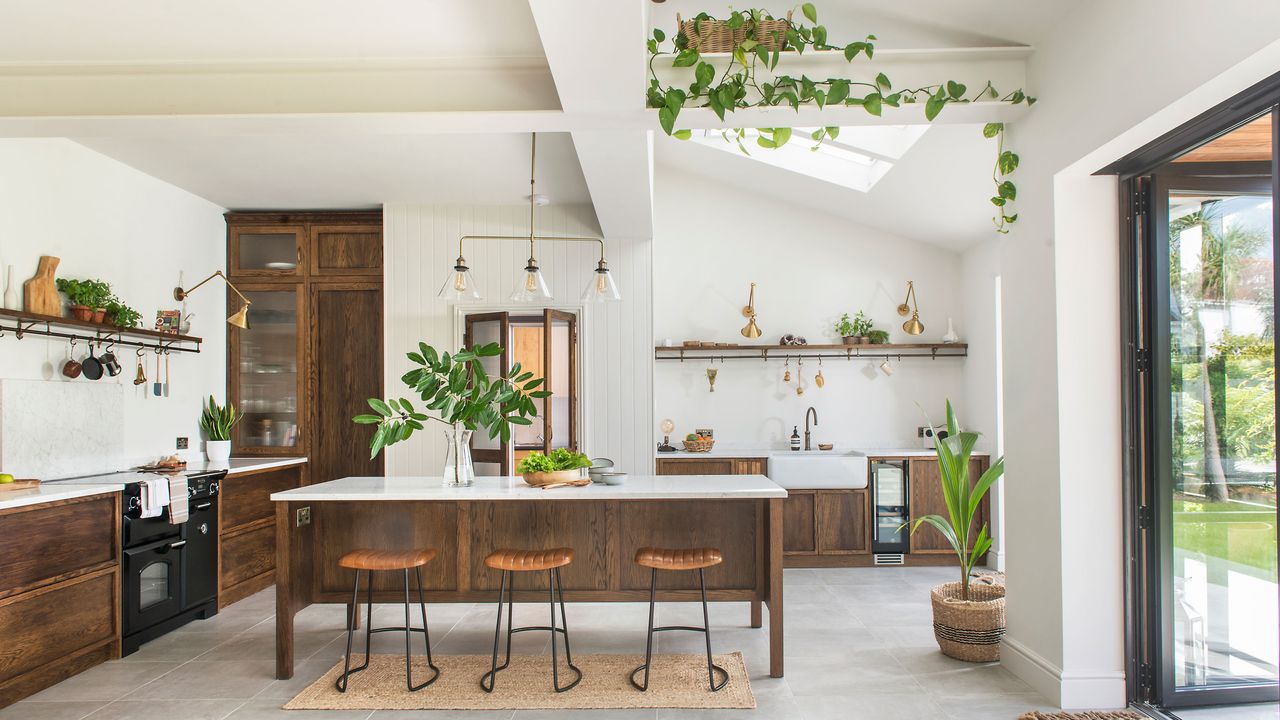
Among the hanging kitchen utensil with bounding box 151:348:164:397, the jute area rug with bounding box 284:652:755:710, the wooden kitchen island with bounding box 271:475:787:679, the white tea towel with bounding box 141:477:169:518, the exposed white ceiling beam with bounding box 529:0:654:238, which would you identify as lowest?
the jute area rug with bounding box 284:652:755:710

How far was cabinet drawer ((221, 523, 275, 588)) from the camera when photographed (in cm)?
501

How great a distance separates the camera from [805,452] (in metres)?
6.41

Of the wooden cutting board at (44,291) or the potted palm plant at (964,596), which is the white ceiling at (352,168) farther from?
the potted palm plant at (964,596)

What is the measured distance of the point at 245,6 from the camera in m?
3.10

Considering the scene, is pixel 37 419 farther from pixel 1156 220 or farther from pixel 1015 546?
pixel 1156 220

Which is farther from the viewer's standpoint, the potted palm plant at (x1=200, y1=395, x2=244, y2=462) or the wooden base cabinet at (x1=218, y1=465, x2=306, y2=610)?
the potted palm plant at (x1=200, y1=395, x2=244, y2=462)

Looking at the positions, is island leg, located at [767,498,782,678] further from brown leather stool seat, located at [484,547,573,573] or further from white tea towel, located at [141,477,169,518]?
white tea towel, located at [141,477,169,518]

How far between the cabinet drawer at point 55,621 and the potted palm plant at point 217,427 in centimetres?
134

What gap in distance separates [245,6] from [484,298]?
3.23 m

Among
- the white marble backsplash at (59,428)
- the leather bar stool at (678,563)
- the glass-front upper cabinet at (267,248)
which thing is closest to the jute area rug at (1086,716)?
the leather bar stool at (678,563)

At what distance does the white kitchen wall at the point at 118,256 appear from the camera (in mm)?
4230

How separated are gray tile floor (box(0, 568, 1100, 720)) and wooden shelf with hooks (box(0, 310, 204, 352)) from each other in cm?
188

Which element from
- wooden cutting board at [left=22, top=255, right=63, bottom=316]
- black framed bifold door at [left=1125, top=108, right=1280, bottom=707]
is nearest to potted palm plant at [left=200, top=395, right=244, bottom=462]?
wooden cutting board at [left=22, top=255, right=63, bottom=316]

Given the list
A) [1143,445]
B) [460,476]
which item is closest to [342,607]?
[460,476]
